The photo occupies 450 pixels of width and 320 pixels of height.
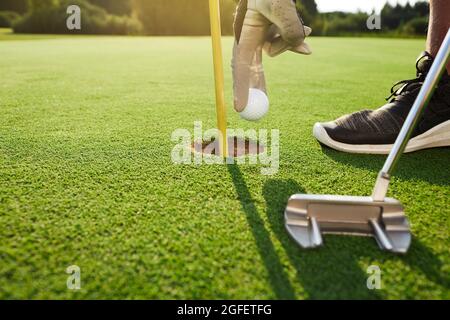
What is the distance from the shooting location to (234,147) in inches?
84.4

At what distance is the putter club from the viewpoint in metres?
1.21

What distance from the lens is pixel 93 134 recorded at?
89.4 inches

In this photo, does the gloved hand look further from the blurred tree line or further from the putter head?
the blurred tree line

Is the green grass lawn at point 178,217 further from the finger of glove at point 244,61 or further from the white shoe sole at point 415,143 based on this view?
the finger of glove at point 244,61

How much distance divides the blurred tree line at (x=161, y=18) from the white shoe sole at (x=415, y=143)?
100.0 feet

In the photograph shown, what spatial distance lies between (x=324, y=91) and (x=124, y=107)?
2.18 m

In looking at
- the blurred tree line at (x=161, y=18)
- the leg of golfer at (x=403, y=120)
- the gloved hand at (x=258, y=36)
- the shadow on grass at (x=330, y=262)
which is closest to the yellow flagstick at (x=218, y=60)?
the gloved hand at (x=258, y=36)

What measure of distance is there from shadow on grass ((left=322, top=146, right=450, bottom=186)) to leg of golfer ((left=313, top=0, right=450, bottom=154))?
0.05 m

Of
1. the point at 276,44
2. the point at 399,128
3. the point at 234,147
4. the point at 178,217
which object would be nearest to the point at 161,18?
the point at 234,147

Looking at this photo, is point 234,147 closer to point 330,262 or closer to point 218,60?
point 218,60

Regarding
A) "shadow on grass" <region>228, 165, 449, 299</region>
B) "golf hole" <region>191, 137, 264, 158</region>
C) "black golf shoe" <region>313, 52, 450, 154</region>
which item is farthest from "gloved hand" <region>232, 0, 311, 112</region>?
"shadow on grass" <region>228, 165, 449, 299</region>
